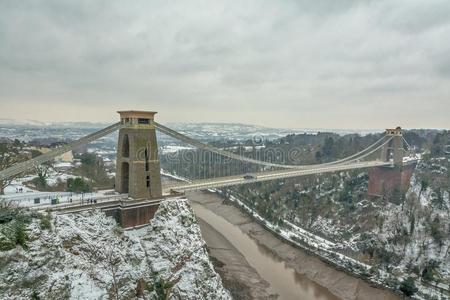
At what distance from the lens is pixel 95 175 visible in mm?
39875

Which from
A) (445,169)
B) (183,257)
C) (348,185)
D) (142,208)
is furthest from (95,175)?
(445,169)

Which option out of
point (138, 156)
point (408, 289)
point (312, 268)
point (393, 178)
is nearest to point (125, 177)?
point (138, 156)

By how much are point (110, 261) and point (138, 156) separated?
7.76 meters

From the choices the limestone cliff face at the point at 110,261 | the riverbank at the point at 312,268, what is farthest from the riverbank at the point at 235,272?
the riverbank at the point at 312,268

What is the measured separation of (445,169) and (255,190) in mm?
27501

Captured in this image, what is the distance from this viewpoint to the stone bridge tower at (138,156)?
79.1 feet

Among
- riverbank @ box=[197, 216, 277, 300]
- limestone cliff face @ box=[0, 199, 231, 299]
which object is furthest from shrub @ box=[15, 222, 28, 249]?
riverbank @ box=[197, 216, 277, 300]

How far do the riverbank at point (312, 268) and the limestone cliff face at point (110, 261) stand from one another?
35.5 ft

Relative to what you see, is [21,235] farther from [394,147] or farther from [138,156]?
[394,147]

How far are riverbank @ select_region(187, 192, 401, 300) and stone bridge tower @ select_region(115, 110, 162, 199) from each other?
50.0 feet

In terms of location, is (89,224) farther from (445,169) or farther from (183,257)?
(445,169)

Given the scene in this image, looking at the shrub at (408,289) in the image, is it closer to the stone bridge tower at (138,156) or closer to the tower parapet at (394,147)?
the stone bridge tower at (138,156)

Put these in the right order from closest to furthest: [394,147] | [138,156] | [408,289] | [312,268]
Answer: [138,156], [408,289], [312,268], [394,147]

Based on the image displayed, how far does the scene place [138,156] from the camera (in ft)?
79.4
